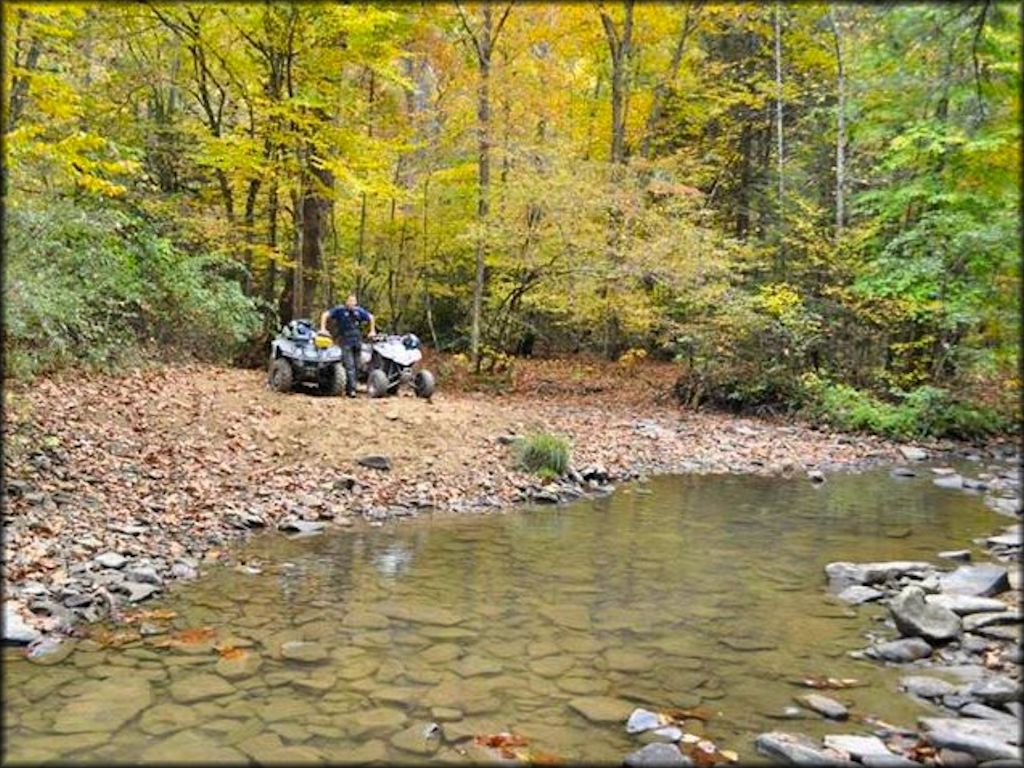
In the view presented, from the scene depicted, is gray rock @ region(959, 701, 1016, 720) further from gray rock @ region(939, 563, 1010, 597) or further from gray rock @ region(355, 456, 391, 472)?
gray rock @ region(355, 456, 391, 472)

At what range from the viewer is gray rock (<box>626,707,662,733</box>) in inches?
165

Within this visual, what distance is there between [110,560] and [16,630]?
1.33 meters

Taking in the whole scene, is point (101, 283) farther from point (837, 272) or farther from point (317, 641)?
point (837, 272)

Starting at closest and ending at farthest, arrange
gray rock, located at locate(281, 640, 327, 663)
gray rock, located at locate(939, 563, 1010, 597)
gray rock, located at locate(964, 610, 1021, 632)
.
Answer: gray rock, located at locate(281, 640, 327, 663)
gray rock, located at locate(964, 610, 1021, 632)
gray rock, located at locate(939, 563, 1010, 597)

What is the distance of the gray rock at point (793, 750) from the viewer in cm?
384

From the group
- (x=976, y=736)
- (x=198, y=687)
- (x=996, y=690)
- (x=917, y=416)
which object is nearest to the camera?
(x=976, y=736)

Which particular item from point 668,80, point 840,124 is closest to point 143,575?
point 840,124

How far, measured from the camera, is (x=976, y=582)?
6461 millimetres

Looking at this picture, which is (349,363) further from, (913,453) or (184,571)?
(913,453)

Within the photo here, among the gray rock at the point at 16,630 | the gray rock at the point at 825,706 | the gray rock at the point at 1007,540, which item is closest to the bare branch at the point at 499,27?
the gray rock at the point at 1007,540

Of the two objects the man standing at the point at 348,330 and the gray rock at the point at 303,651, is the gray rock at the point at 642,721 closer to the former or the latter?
the gray rock at the point at 303,651

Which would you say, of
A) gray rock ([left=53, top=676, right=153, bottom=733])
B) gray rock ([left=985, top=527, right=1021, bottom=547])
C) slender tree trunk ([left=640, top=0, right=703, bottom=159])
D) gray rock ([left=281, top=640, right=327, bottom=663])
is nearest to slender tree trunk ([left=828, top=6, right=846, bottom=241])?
slender tree trunk ([left=640, top=0, right=703, bottom=159])

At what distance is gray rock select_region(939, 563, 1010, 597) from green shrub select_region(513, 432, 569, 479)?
487cm

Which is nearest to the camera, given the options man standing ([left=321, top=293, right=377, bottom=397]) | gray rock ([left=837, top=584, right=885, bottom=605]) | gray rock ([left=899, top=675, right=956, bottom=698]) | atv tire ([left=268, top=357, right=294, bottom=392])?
gray rock ([left=899, top=675, right=956, bottom=698])
